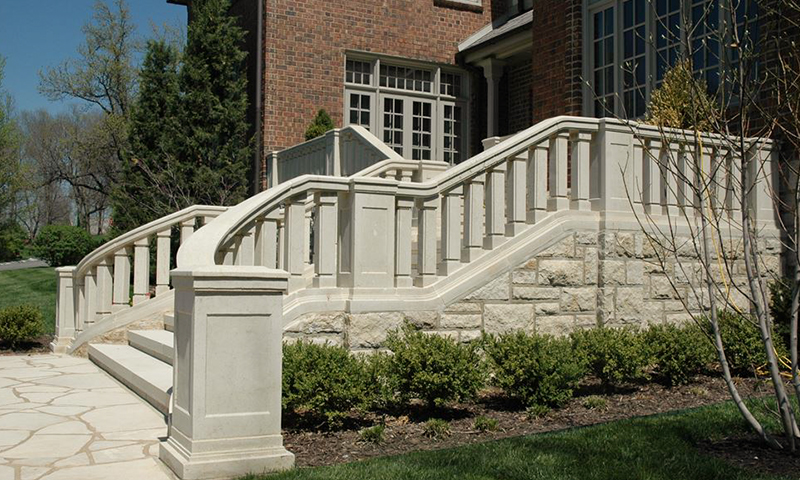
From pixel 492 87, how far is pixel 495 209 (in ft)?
35.3

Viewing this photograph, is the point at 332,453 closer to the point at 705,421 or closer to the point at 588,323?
the point at 705,421

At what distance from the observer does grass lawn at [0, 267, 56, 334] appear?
14.2 m

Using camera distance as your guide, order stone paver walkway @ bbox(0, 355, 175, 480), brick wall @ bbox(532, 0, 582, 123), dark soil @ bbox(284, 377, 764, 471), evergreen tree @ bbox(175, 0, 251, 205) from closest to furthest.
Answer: stone paver walkway @ bbox(0, 355, 175, 480)
dark soil @ bbox(284, 377, 764, 471)
brick wall @ bbox(532, 0, 582, 123)
evergreen tree @ bbox(175, 0, 251, 205)

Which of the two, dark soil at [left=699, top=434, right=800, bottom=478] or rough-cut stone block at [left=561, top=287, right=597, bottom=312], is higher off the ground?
rough-cut stone block at [left=561, top=287, right=597, bottom=312]

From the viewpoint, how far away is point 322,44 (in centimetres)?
1681

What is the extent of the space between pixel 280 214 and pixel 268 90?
25.7 feet

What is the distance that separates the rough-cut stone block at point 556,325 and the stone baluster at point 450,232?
3.38ft

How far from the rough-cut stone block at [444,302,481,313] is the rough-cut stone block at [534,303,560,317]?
0.65 m

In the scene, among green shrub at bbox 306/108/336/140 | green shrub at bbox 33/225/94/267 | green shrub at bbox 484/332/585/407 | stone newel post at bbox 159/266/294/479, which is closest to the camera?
stone newel post at bbox 159/266/294/479

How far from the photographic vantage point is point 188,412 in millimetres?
4664

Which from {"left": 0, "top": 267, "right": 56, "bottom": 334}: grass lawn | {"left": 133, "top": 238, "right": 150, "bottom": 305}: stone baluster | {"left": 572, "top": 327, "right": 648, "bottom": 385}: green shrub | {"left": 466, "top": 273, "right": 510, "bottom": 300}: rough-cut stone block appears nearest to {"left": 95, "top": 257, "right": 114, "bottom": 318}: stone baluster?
{"left": 133, "top": 238, "right": 150, "bottom": 305}: stone baluster

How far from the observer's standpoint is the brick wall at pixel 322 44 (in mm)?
16391

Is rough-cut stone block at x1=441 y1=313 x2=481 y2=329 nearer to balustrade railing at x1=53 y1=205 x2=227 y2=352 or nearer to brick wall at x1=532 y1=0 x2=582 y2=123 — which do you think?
balustrade railing at x1=53 y1=205 x2=227 y2=352

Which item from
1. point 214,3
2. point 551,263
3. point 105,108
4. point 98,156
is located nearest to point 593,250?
point 551,263
